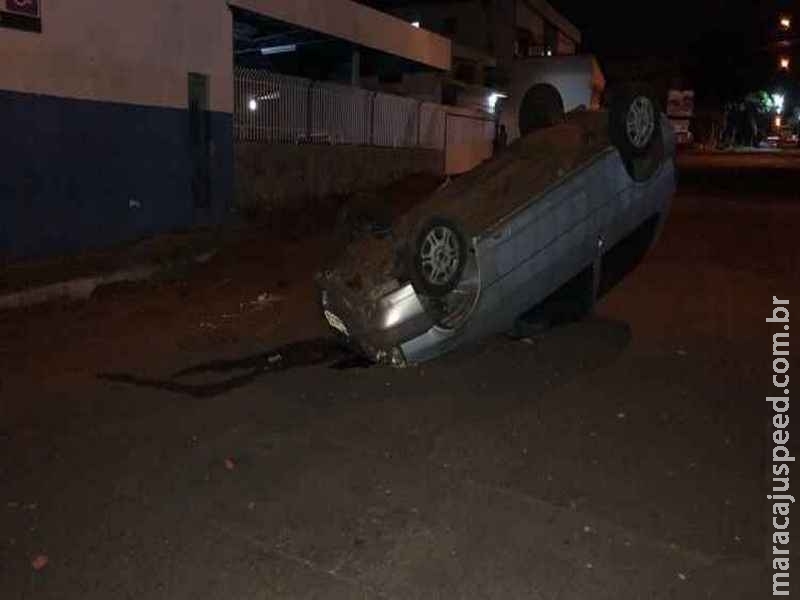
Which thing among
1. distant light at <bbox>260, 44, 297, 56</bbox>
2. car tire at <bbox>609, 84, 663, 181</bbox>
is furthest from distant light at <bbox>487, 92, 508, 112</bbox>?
car tire at <bbox>609, 84, 663, 181</bbox>

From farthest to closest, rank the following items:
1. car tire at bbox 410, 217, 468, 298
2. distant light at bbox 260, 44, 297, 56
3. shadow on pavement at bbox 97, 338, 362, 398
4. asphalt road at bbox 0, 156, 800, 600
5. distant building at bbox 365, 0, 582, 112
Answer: distant building at bbox 365, 0, 582, 112, distant light at bbox 260, 44, 297, 56, shadow on pavement at bbox 97, 338, 362, 398, car tire at bbox 410, 217, 468, 298, asphalt road at bbox 0, 156, 800, 600

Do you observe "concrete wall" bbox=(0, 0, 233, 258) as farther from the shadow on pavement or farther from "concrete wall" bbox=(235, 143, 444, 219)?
the shadow on pavement

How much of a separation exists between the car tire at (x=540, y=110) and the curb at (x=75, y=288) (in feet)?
17.3

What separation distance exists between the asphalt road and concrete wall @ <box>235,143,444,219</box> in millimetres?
7958

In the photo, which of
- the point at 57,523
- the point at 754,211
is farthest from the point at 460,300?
the point at 754,211

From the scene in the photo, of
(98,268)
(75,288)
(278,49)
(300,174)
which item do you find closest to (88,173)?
(98,268)

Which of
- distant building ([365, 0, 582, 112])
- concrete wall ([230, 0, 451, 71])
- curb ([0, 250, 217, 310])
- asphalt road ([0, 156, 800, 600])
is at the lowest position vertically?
curb ([0, 250, 217, 310])

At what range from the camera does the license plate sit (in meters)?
6.21

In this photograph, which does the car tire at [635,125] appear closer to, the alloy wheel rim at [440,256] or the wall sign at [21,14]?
the alloy wheel rim at [440,256]

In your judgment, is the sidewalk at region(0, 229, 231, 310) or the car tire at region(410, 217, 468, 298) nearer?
the car tire at region(410, 217, 468, 298)

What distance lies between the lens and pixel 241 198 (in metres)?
14.5

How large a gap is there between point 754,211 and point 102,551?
1526 cm

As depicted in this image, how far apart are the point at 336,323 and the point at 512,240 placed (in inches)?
59.2

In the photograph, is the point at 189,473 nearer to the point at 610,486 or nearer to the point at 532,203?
the point at 610,486
